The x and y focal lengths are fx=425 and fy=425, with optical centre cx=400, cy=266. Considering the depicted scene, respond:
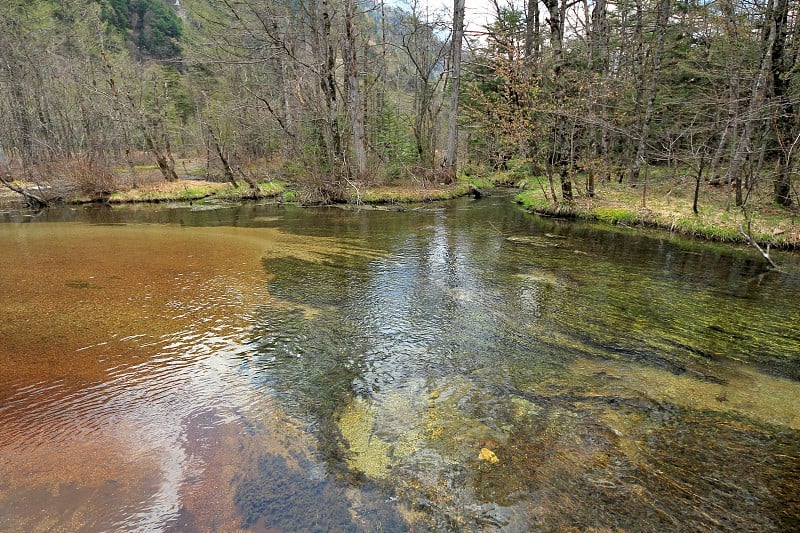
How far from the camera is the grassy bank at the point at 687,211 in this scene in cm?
917

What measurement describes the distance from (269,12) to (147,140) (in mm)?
10945

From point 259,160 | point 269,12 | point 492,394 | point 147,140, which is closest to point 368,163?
point 269,12

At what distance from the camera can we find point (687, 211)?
10.9 meters

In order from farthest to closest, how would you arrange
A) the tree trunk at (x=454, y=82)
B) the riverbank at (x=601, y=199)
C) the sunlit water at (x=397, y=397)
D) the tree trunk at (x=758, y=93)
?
the tree trunk at (x=454, y=82), the riverbank at (x=601, y=199), the tree trunk at (x=758, y=93), the sunlit water at (x=397, y=397)

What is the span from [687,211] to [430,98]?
12.4 m

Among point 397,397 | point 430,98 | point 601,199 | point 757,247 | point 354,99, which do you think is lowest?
point 397,397

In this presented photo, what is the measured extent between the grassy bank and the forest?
407 millimetres

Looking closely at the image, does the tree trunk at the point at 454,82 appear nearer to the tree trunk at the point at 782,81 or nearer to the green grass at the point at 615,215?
the green grass at the point at 615,215

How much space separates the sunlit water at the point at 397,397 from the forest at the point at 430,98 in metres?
5.86

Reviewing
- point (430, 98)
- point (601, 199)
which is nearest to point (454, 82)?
point (430, 98)

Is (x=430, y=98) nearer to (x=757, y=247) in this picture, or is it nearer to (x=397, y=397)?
(x=757, y=247)

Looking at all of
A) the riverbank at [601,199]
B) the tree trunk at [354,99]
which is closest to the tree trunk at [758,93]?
the riverbank at [601,199]

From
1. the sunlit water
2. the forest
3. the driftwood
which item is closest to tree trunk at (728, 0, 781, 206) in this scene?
the forest

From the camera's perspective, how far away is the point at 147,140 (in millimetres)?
21656
